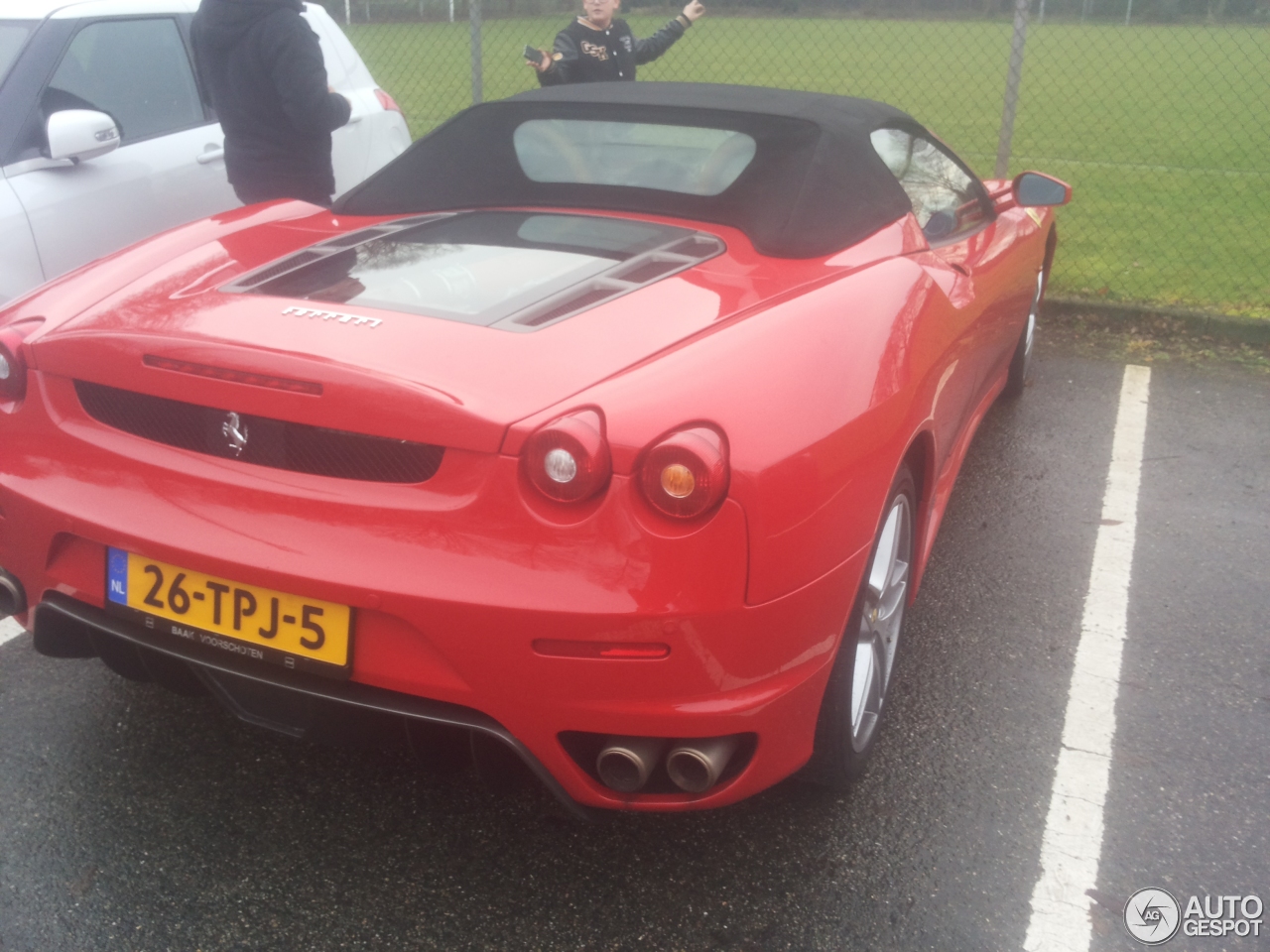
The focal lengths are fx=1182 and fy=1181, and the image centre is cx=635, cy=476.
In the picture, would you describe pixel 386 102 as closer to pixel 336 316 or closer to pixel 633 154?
pixel 633 154

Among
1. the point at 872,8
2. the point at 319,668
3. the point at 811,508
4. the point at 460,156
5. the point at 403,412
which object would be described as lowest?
the point at 319,668

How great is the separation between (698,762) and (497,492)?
1.82 ft

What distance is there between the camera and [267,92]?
173 inches

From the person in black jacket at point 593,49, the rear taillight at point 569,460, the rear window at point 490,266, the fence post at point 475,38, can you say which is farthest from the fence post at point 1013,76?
the rear taillight at point 569,460

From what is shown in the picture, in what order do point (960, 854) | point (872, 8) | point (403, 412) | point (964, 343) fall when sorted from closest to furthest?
point (403, 412), point (960, 854), point (964, 343), point (872, 8)

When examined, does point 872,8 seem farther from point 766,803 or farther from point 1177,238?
point 766,803

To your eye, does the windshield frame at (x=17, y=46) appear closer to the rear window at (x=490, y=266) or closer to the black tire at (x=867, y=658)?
the rear window at (x=490, y=266)

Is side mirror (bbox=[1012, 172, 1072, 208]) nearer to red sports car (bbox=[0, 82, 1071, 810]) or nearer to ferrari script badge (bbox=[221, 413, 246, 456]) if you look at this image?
red sports car (bbox=[0, 82, 1071, 810])

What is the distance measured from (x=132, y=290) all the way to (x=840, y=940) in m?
1.87

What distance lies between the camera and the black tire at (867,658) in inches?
87.2

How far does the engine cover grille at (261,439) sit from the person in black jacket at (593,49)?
470cm

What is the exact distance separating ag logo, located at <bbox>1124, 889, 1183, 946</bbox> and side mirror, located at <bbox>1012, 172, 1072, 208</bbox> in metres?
2.45

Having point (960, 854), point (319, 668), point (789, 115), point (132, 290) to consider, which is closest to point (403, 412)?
point (319, 668)

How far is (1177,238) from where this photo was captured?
8492 millimetres
